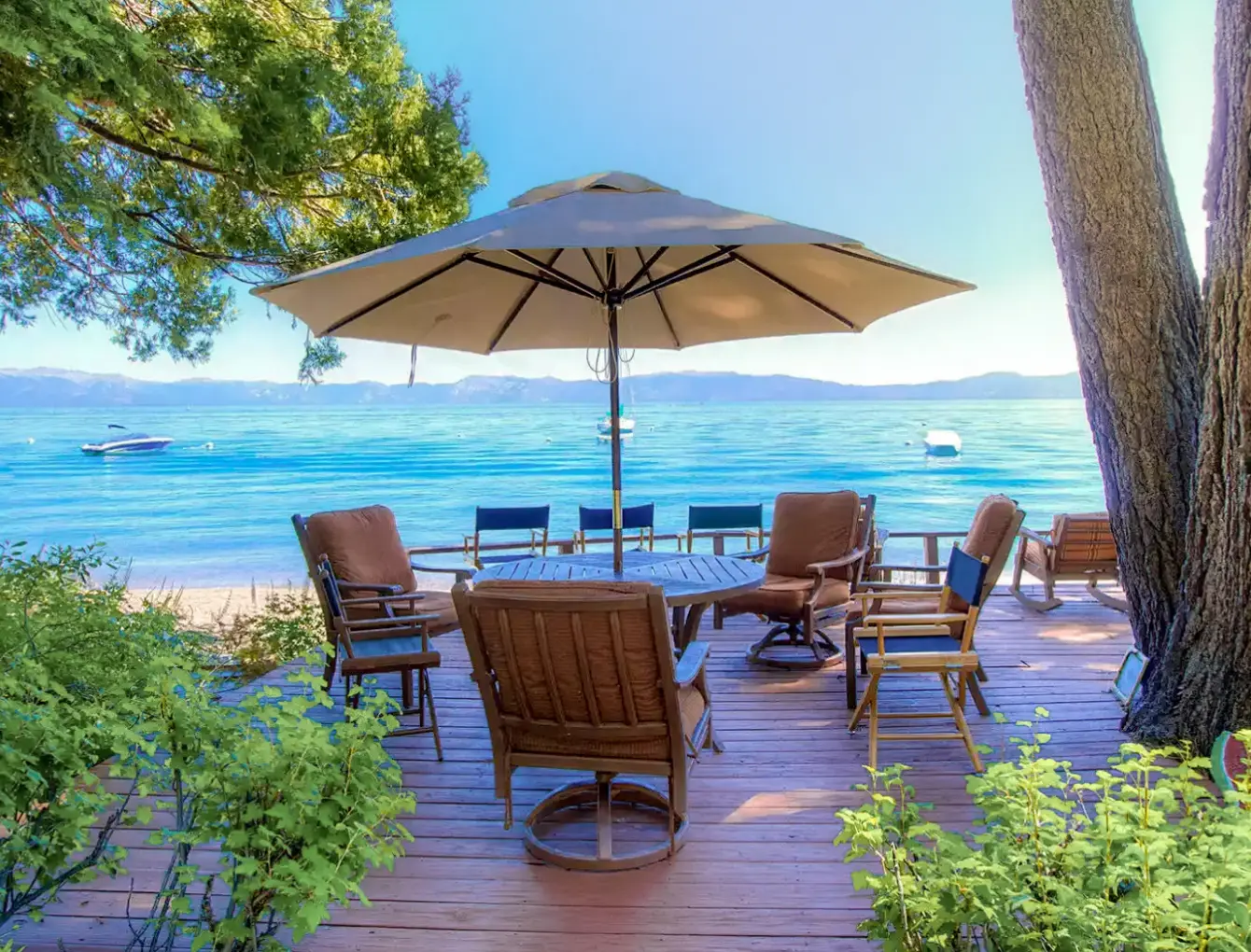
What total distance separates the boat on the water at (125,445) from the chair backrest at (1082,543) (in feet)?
132

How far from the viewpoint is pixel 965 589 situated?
3713mm

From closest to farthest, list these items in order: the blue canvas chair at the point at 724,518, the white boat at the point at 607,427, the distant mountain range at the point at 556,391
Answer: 1. the blue canvas chair at the point at 724,518
2. the white boat at the point at 607,427
3. the distant mountain range at the point at 556,391

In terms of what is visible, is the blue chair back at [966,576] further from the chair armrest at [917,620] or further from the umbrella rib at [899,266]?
the umbrella rib at [899,266]

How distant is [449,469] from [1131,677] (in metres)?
31.8

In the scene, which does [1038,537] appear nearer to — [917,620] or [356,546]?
[917,620]

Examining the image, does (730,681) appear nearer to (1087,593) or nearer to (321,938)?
(321,938)

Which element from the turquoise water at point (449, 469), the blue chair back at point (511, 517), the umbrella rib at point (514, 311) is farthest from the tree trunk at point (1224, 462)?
the turquoise water at point (449, 469)

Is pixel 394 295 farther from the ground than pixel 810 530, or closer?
farther from the ground

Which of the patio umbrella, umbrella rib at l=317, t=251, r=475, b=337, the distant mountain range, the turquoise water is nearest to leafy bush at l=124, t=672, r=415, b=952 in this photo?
the patio umbrella

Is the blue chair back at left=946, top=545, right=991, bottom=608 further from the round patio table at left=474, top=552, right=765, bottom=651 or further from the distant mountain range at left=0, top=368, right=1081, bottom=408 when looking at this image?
the distant mountain range at left=0, top=368, right=1081, bottom=408

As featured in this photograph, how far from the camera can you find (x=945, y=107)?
109 ft

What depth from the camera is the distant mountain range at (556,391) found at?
5022 cm

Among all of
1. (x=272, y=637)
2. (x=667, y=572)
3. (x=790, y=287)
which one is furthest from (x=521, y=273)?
(x=272, y=637)

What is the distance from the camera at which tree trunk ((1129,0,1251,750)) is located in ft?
9.89
